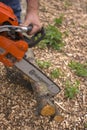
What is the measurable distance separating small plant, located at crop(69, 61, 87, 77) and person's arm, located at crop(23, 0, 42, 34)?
4.63 feet

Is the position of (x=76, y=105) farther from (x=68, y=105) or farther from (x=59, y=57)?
(x=59, y=57)

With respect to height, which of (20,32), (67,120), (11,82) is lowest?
(67,120)

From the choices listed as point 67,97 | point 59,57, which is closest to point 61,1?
point 59,57

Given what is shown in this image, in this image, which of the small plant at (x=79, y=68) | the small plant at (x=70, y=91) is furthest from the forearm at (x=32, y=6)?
the small plant at (x=79, y=68)

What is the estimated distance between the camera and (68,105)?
12.0 feet

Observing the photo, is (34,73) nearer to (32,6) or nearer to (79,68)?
(32,6)

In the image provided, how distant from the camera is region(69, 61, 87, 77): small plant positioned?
4.10 metres

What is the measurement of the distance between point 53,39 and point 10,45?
1.89m

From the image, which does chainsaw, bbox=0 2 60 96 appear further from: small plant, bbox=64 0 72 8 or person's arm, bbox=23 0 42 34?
small plant, bbox=64 0 72 8

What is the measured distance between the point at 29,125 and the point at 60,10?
8.52 feet

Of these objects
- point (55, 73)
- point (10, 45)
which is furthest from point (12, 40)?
point (55, 73)

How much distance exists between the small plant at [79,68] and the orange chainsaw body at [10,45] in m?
1.51

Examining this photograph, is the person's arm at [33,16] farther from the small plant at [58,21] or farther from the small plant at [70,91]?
the small plant at [58,21]

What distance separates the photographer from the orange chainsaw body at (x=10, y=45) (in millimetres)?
2529
